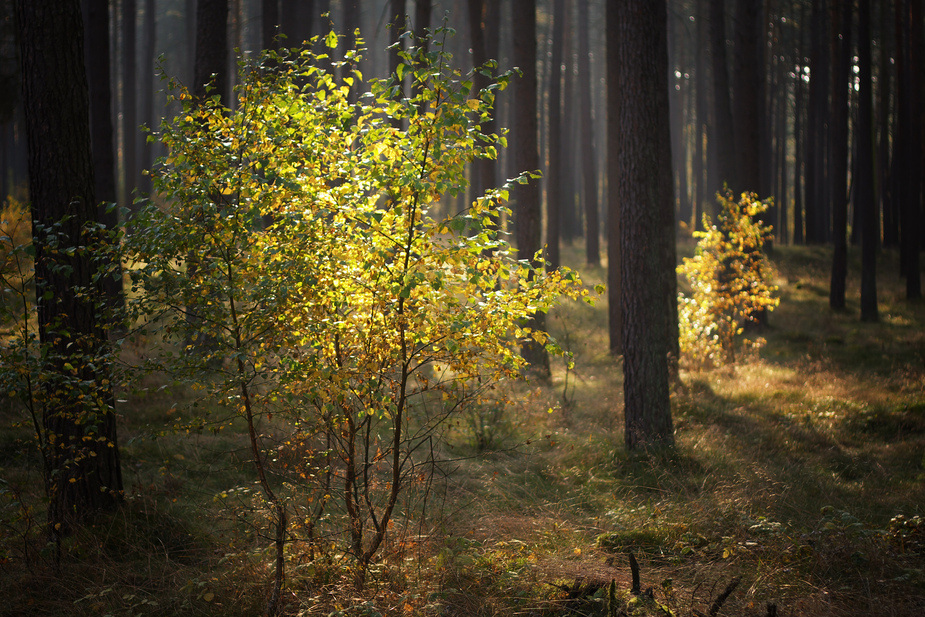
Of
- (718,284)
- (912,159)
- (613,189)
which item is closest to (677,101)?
(912,159)

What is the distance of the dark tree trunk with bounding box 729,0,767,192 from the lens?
1496 cm

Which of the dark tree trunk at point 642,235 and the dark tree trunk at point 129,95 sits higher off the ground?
the dark tree trunk at point 129,95

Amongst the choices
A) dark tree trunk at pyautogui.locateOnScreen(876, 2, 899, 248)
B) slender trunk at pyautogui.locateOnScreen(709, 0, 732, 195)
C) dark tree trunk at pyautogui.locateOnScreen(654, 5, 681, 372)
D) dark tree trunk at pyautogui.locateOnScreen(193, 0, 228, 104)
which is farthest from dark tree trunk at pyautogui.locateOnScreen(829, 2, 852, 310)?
dark tree trunk at pyautogui.locateOnScreen(193, 0, 228, 104)

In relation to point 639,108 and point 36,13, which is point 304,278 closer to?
point 36,13

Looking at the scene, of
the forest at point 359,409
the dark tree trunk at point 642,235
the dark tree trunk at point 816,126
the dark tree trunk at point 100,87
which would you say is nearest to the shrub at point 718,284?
the forest at point 359,409

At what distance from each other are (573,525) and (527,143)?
7.18 m

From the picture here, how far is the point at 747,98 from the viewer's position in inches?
610

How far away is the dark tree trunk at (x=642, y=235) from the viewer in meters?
6.72

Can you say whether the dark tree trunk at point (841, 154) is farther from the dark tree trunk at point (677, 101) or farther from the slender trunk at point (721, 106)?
the dark tree trunk at point (677, 101)

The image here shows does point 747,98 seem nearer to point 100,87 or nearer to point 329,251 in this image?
point 100,87

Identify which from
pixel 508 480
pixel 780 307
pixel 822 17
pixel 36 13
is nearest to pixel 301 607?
pixel 508 480

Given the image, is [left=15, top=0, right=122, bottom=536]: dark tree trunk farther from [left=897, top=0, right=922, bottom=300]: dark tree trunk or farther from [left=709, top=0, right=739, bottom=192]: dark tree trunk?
[left=897, top=0, right=922, bottom=300]: dark tree trunk

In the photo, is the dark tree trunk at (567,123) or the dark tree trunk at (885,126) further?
the dark tree trunk at (567,123)

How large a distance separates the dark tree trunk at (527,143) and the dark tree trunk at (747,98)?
6.45 metres
